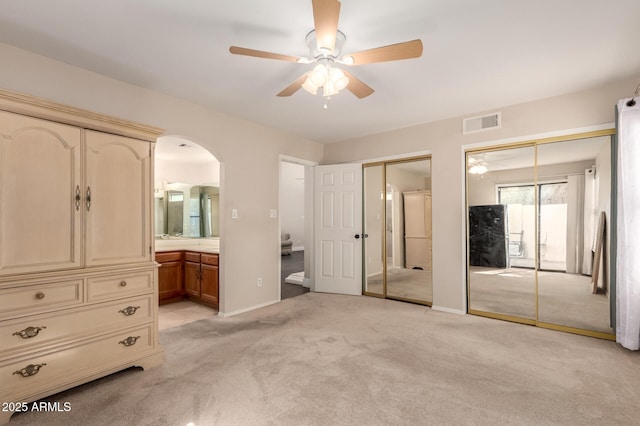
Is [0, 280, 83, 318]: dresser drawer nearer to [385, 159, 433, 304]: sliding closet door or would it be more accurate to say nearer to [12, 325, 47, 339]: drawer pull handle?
[12, 325, 47, 339]: drawer pull handle

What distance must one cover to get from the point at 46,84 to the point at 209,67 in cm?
132

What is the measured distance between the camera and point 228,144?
3.94 metres

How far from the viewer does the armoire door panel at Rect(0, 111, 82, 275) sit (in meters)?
1.93

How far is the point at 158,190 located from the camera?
5.14 metres

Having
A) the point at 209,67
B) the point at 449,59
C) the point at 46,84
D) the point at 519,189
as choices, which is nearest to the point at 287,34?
the point at 209,67

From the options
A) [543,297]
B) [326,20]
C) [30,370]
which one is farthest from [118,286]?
[543,297]

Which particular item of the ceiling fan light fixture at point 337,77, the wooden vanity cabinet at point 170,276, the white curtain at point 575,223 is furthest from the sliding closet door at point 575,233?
the wooden vanity cabinet at point 170,276

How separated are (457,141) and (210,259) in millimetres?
3711

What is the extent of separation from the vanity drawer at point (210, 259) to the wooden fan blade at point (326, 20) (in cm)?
309

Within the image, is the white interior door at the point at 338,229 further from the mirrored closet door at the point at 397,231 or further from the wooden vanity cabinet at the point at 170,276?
the wooden vanity cabinet at the point at 170,276

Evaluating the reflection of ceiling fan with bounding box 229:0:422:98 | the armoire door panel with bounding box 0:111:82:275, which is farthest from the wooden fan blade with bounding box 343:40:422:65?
the armoire door panel with bounding box 0:111:82:275

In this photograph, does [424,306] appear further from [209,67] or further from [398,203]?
[209,67]

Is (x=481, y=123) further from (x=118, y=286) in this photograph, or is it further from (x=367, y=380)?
(x=118, y=286)

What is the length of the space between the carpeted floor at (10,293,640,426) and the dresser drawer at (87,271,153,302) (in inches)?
25.4
